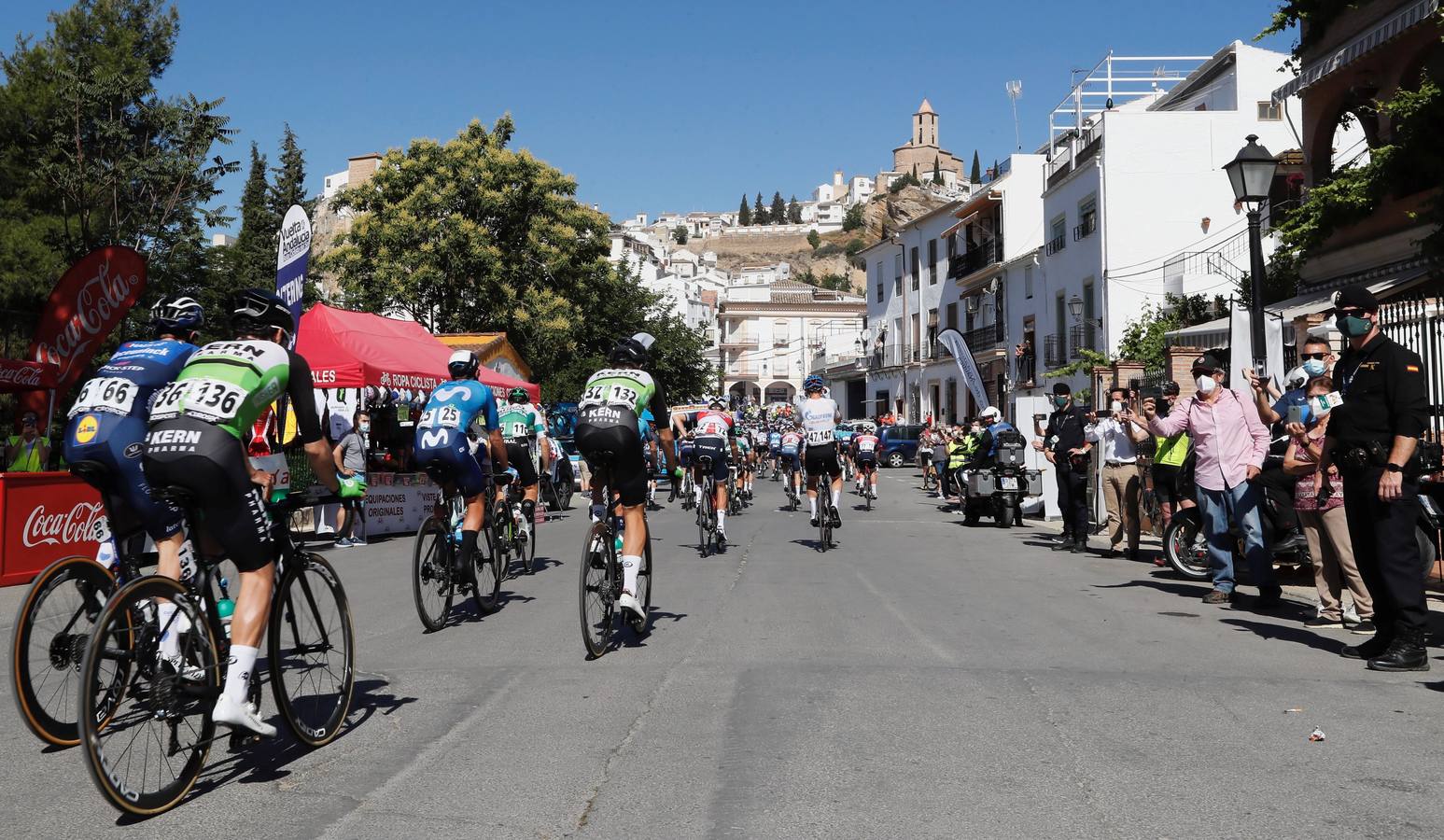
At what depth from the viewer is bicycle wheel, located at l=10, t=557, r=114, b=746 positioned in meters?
4.88

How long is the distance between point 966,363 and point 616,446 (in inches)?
733

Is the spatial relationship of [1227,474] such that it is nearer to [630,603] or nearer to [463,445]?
[630,603]

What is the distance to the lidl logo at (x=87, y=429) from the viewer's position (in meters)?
6.24

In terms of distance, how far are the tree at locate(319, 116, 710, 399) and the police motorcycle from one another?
18484mm

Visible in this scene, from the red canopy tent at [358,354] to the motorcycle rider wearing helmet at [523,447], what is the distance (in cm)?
194

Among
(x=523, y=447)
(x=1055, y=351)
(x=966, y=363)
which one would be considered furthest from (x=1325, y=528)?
(x=1055, y=351)

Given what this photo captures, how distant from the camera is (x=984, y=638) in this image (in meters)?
8.06

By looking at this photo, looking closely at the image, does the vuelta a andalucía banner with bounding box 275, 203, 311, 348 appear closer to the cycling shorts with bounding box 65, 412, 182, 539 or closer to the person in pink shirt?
the cycling shorts with bounding box 65, 412, 182, 539

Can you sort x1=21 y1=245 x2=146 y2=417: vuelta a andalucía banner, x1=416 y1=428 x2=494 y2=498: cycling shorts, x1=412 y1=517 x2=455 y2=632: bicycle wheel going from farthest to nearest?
x1=21 y1=245 x2=146 y2=417: vuelta a andalucía banner → x1=416 y1=428 x2=494 y2=498: cycling shorts → x1=412 y1=517 x2=455 y2=632: bicycle wheel

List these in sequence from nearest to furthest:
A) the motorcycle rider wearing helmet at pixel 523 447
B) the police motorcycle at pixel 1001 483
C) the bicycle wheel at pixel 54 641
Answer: the bicycle wheel at pixel 54 641 < the motorcycle rider wearing helmet at pixel 523 447 < the police motorcycle at pixel 1001 483

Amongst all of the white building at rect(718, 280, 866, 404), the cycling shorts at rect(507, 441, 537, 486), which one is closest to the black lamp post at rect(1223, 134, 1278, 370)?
the cycling shorts at rect(507, 441, 537, 486)

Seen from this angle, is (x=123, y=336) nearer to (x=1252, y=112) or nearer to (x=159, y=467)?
(x=159, y=467)

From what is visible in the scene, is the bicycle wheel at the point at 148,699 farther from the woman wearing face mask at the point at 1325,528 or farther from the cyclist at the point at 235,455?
the woman wearing face mask at the point at 1325,528

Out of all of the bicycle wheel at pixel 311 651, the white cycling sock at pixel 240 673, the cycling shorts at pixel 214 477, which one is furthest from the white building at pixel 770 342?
the white cycling sock at pixel 240 673
